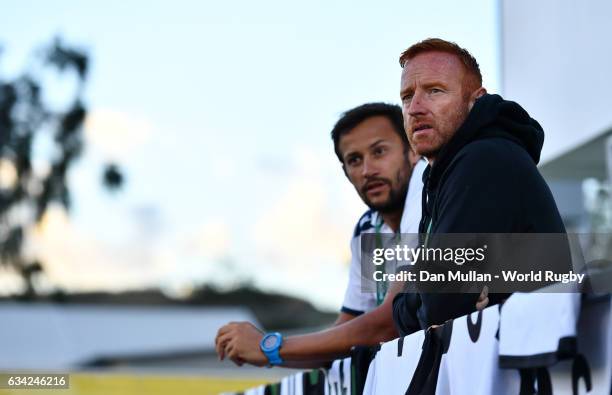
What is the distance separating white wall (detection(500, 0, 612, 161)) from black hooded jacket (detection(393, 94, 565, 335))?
3.96 m

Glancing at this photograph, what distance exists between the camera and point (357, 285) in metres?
3.16

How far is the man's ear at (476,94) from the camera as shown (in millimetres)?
2123

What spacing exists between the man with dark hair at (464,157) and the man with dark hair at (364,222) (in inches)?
18.7

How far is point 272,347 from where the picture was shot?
2.73m

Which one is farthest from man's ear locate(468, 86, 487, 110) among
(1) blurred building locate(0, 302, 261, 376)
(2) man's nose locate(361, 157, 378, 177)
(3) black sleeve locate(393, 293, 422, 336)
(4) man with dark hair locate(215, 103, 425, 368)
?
(1) blurred building locate(0, 302, 261, 376)

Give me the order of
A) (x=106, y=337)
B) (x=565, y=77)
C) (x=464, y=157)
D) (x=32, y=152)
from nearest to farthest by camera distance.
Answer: (x=464, y=157) → (x=565, y=77) → (x=106, y=337) → (x=32, y=152)

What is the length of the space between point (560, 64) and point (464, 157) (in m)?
4.93

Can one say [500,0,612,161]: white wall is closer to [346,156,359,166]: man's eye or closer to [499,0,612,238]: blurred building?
[499,0,612,238]: blurred building

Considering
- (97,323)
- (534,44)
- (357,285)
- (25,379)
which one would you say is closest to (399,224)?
(357,285)

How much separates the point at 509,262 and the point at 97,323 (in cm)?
1783

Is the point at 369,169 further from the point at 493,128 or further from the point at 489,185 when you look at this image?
the point at 489,185

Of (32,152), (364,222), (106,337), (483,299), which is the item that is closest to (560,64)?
(364,222)

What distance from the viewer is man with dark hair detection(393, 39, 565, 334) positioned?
1.83 m

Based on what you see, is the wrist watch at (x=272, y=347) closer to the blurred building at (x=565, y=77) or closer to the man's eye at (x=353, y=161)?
the man's eye at (x=353, y=161)
